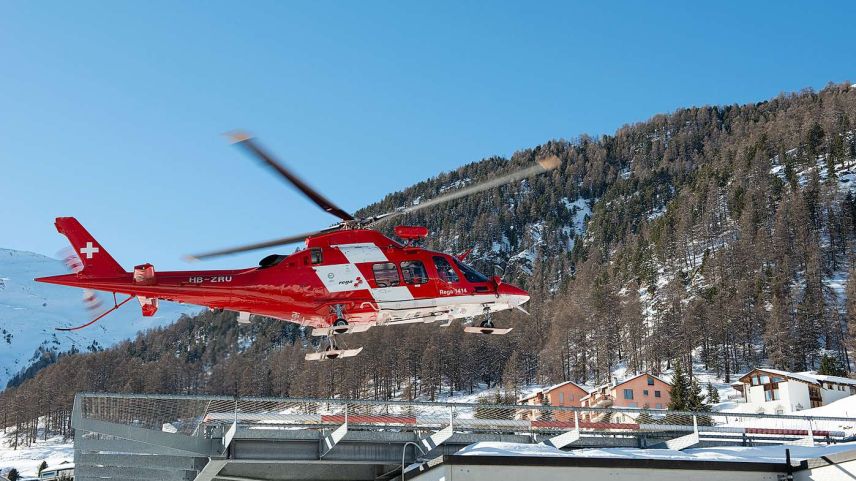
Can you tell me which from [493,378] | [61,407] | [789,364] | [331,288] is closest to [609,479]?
[331,288]

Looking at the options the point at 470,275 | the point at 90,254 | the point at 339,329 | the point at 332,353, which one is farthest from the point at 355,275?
the point at 90,254

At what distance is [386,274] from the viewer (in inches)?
1105

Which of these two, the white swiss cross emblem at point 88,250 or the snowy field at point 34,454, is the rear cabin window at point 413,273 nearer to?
the white swiss cross emblem at point 88,250

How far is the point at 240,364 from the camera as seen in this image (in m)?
178

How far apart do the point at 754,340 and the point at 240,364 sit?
99.3m

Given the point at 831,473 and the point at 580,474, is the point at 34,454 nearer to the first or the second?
the point at 580,474

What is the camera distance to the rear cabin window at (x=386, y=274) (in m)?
28.0

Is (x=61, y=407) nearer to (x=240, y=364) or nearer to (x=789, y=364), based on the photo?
(x=240, y=364)

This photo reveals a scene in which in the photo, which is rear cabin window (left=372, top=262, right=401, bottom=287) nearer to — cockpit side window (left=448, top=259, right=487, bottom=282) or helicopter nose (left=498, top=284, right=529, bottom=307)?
cockpit side window (left=448, top=259, right=487, bottom=282)

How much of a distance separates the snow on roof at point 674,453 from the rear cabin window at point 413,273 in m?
8.29

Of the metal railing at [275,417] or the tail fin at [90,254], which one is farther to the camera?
the tail fin at [90,254]

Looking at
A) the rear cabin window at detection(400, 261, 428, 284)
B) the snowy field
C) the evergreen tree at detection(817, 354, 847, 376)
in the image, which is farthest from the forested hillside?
the rear cabin window at detection(400, 261, 428, 284)

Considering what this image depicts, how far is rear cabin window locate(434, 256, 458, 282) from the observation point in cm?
2866

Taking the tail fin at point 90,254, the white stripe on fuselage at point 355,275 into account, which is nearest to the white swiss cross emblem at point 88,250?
the tail fin at point 90,254
